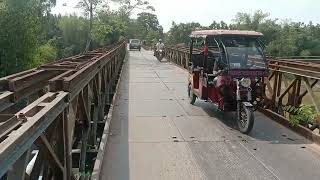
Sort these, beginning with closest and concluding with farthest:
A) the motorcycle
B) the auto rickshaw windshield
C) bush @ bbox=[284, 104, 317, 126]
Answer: bush @ bbox=[284, 104, 317, 126]
the auto rickshaw windshield
the motorcycle

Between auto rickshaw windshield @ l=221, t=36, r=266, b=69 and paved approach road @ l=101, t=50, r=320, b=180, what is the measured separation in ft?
3.99

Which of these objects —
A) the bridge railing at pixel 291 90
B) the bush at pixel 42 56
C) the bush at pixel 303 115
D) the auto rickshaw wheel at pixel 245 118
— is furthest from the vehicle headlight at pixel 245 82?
the bush at pixel 42 56

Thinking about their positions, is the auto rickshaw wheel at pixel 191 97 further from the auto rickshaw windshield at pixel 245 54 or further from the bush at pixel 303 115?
the bush at pixel 303 115

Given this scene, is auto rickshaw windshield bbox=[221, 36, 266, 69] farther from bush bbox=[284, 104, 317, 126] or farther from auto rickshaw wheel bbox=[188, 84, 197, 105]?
auto rickshaw wheel bbox=[188, 84, 197, 105]

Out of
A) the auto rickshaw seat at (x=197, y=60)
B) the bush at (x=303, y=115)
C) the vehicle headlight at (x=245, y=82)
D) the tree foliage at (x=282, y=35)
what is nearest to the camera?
the bush at (x=303, y=115)

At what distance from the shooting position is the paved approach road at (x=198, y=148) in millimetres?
5934

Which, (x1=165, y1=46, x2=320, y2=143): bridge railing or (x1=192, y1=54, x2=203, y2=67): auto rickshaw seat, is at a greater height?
(x1=192, y1=54, x2=203, y2=67): auto rickshaw seat

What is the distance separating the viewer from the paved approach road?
19.5 feet

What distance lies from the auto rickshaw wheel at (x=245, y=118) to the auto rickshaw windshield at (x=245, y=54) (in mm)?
868

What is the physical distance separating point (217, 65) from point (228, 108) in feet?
3.65

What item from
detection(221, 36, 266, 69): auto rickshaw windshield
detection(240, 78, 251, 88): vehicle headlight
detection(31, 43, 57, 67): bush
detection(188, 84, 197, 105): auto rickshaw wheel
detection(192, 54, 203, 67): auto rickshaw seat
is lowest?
detection(31, 43, 57, 67): bush

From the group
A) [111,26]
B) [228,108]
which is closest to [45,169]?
[228,108]

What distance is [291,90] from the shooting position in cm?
931

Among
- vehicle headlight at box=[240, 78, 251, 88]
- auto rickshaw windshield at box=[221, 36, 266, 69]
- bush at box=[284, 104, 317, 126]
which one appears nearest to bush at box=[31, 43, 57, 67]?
auto rickshaw windshield at box=[221, 36, 266, 69]
